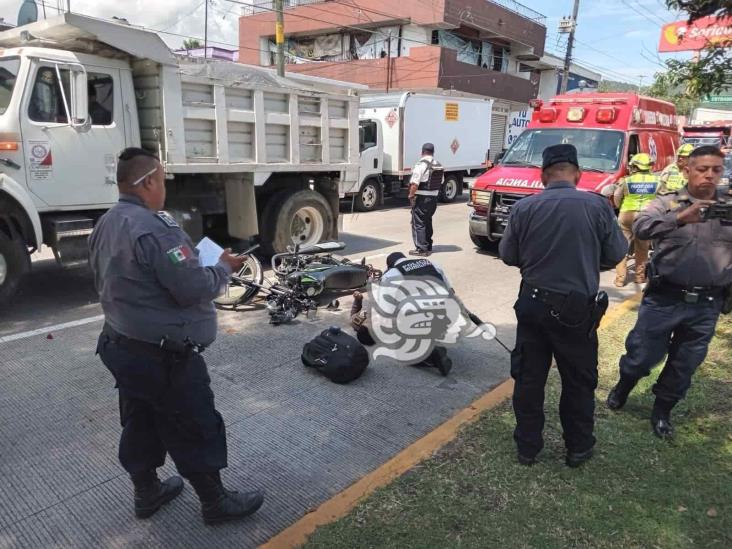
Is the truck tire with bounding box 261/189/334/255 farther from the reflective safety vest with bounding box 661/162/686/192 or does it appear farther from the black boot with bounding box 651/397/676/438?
the black boot with bounding box 651/397/676/438

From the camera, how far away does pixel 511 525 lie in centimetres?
261

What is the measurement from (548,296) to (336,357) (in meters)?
1.87

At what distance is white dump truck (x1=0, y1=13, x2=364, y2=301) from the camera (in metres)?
5.53

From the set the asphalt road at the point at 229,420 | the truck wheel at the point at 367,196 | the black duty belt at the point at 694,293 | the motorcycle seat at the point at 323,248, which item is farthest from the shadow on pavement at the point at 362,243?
the black duty belt at the point at 694,293

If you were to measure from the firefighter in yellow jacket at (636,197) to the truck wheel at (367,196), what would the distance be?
302 inches

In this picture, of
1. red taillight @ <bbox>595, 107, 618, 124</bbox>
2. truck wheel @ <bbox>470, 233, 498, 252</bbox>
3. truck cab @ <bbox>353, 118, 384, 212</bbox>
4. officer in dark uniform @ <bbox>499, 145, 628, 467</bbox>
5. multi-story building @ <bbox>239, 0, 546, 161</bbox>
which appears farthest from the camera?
multi-story building @ <bbox>239, 0, 546, 161</bbox>

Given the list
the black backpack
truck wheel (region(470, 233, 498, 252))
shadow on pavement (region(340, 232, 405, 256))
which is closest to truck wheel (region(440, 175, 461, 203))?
shadow on pavement (region(340, 232, 405, 256))

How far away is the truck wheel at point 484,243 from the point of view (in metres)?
9.09

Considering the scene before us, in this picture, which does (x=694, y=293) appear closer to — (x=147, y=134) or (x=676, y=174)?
(x=676, y=174)

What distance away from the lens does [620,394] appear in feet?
12.3

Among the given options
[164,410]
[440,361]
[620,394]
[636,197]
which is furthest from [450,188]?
[164,410]

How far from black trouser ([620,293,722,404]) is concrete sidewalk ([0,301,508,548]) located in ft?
3.90

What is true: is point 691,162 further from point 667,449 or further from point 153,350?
point 153,350

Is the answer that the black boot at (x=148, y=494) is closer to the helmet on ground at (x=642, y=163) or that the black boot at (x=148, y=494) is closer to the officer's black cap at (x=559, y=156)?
the officer's black cap at (x=559, y=156)
